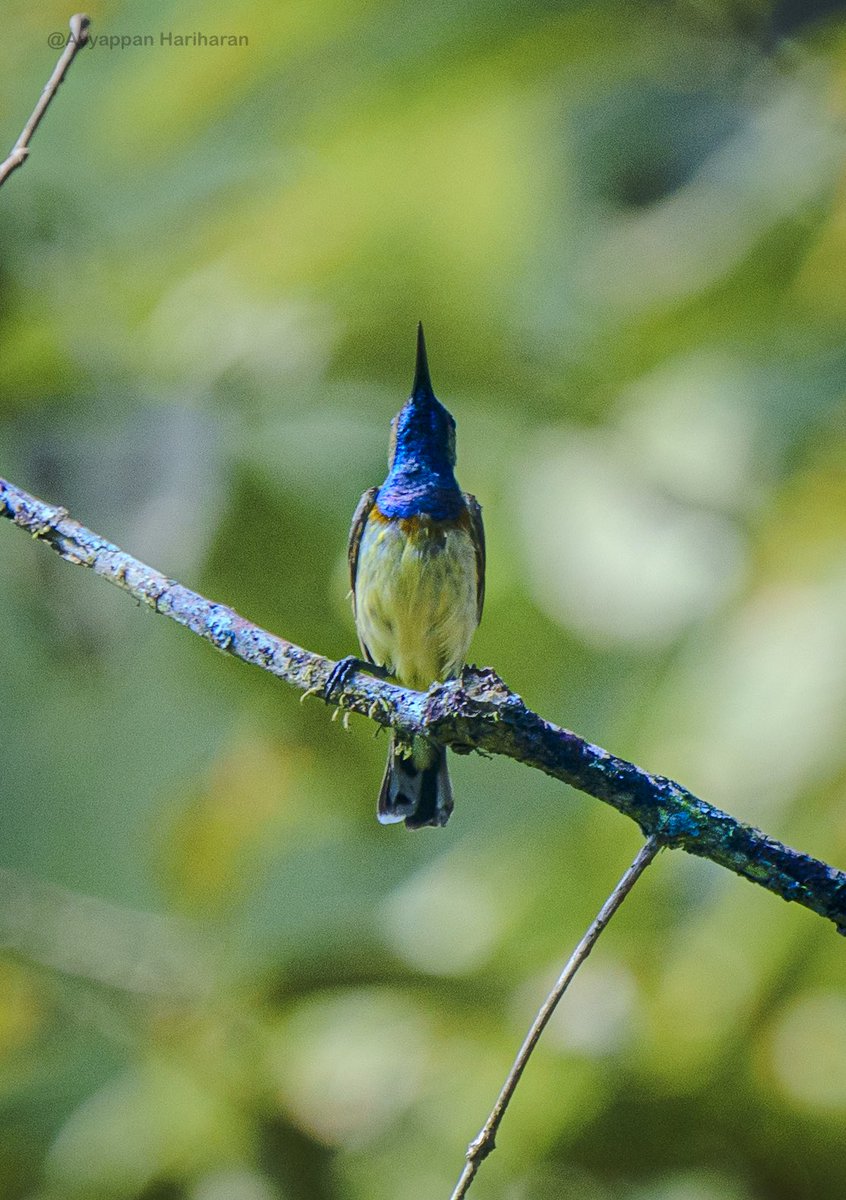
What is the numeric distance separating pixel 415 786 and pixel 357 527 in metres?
0.87

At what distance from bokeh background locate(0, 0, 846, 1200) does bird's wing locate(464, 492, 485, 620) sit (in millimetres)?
161

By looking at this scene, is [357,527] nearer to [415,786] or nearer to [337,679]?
[415,786]

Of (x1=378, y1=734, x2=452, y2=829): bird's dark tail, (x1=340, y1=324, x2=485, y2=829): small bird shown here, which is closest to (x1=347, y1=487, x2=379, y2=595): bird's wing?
(x1=340, y1=324, x2=485, y2=829): small bird

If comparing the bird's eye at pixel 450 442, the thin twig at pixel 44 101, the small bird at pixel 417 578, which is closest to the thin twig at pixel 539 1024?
the thin twig at pixel 44 101

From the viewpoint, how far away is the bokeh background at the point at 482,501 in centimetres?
416

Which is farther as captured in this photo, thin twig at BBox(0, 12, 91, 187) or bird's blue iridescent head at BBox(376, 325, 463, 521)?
bird's blue iridescent head at BBox(376, 325, 463, 521)

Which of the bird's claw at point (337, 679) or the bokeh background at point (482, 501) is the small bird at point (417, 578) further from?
the bird's claw at point (337, 679)

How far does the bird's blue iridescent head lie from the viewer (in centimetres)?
411

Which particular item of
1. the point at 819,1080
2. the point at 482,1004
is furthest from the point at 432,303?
the point at 819,1080

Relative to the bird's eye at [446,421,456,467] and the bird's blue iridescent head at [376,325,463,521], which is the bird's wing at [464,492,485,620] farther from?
the bird's eye at [446,421,456,467]

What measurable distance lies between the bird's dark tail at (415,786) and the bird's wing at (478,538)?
52 centimetres

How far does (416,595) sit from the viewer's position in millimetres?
4297

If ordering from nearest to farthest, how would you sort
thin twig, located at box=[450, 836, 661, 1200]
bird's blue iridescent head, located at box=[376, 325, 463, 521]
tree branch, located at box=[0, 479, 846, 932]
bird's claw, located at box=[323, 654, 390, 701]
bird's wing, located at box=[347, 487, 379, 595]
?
thin twig, located at box=[450, 836, 661, 1200]
tree branch, located at box=[0, 479, 846, 932]
bird's claw, located at box=[323, 654, 390, 701]
bird's blue iridescent head, located at box=[376, 325, 463, 521]
bird's wing, located at box=[347, 487, 379, 595]

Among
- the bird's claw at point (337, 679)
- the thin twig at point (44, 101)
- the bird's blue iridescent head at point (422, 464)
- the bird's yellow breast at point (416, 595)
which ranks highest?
the bird's blue iridescent head at point (422, 464)
